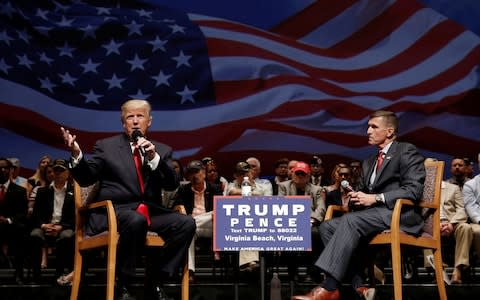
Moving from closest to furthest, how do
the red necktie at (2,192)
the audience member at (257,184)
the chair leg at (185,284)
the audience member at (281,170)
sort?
the chair leg at (185,284)
the audience member at (257,184)
the red necktie at (2,192)
the audience member at (281,170)

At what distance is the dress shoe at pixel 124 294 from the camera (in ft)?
15.4

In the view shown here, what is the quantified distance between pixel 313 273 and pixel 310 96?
294 cm

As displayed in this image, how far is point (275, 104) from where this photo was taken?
9109mm

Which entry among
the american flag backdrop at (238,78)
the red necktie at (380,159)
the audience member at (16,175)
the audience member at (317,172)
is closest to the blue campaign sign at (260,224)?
the red necktie at (380,159)

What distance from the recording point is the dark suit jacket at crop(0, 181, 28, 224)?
7.38 meters

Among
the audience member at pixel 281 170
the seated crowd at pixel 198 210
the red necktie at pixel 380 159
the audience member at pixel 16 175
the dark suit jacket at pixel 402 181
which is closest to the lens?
the dark suit jacket at pixel 402 181

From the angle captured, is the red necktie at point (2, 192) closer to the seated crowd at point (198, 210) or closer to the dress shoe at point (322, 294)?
the seated crowd at point (198, 210)

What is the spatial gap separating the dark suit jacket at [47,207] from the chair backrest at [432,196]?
339 centimetres

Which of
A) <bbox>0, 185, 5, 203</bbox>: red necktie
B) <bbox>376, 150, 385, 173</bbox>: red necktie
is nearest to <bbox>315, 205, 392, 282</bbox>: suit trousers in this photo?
<bbox>376, 150, 385, 173</bbox>: red necktie

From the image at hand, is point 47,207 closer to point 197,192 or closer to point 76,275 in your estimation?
point 197,192

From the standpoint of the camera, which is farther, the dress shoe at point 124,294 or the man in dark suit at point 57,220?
the man in dark suit at point 57,220

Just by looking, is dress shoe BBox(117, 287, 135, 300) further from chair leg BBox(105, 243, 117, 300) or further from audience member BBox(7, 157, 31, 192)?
audience member BBox(7, 157, 31, 192)

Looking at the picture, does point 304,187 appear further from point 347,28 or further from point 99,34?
point 99,34

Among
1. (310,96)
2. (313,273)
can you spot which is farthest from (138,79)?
(313,273)
